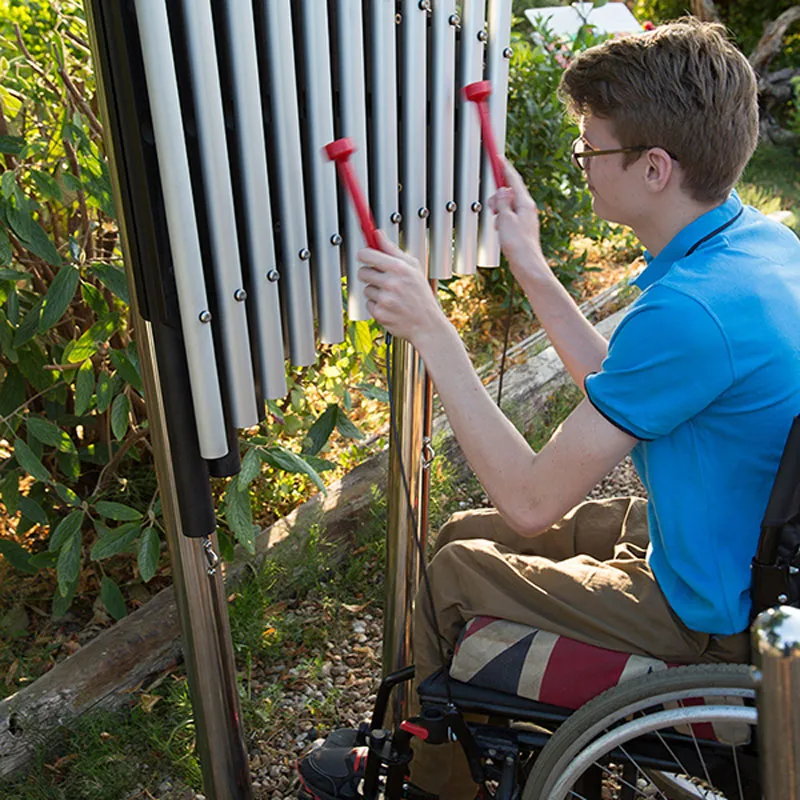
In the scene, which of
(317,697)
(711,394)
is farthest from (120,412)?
(711,394)

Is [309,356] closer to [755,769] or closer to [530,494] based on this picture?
[530,494]

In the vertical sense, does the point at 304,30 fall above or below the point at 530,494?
above

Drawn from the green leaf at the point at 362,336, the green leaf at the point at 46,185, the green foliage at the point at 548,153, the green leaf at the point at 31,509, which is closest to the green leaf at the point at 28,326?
the green leaf at the point at 46,185

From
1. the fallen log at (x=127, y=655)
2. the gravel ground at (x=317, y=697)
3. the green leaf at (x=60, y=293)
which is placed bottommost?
the gravel ground at (x=317, y=697)

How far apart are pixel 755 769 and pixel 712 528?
362mm

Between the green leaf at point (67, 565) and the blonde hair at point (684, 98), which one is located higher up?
the blonde hair at point (684, 98)

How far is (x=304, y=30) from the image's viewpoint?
1538 millimetres

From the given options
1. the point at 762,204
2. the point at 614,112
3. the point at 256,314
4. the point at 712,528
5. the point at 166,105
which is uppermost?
the point at 166,105

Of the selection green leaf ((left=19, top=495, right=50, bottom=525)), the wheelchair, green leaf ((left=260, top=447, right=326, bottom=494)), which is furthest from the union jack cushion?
green leaf ((left=19, top=495, right=50, bottom=525))

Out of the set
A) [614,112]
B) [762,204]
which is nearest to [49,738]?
[614,112]

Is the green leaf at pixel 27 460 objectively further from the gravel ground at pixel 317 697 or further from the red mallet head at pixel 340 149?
the red mallet head at pixel 340 149

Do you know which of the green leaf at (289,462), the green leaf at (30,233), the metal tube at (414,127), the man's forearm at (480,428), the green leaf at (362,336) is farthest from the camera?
the green leaf at (362,336)

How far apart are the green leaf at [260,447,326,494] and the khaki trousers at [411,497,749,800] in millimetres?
432

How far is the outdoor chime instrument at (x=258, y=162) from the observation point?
1.41 meters
